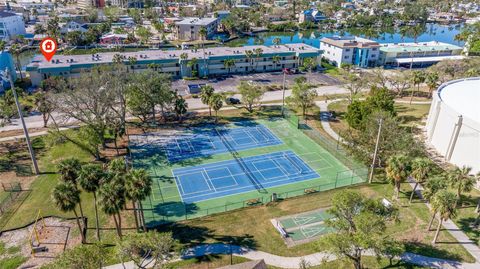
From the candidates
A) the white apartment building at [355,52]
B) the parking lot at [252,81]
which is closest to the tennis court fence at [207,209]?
the parking lot at [252,81]

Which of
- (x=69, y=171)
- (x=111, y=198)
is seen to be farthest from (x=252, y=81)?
(x=111, y=198)

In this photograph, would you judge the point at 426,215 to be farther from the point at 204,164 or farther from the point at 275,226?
the point at 204,164

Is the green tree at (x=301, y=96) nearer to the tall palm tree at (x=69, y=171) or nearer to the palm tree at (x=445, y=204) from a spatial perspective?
the palm tree at (x=445, y=204)

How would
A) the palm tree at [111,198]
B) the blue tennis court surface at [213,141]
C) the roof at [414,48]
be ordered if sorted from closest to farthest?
1. the palm tree at [111,198]
2. the blue tennis court surface at [213,141]
3. the roof at [414,48]

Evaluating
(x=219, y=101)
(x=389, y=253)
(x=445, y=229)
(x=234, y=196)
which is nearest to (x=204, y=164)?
(x=234, y=196)

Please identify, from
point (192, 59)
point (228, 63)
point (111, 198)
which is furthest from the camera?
point (228, 63)

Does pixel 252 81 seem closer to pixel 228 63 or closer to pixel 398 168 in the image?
pixel 228 63
